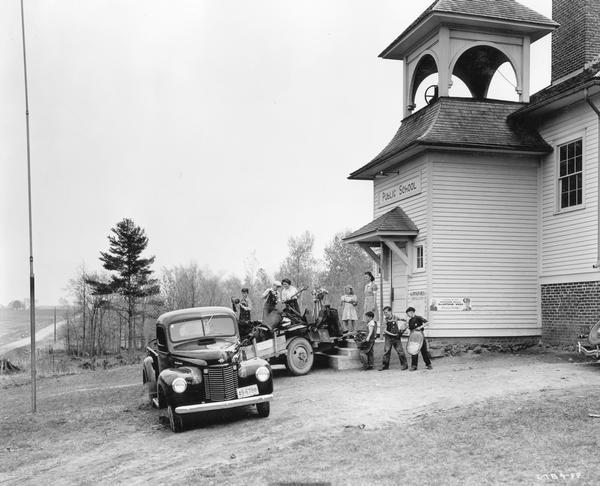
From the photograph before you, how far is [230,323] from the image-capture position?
44.3 ft

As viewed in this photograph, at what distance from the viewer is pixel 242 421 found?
11.9 m

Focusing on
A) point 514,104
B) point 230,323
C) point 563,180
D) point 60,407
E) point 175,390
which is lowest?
point 60,407

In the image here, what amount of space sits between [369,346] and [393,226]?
4.12 m

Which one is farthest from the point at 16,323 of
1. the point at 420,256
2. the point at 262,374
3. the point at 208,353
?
the point at 262,374

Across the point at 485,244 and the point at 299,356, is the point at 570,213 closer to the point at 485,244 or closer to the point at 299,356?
the point at 485,244

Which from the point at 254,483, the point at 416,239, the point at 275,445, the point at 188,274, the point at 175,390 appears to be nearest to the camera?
the point at 254,483

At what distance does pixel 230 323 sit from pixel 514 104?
1149cm

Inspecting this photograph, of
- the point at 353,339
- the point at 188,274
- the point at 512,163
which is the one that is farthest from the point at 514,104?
the point at 188,274

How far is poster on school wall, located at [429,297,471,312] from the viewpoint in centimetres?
1833

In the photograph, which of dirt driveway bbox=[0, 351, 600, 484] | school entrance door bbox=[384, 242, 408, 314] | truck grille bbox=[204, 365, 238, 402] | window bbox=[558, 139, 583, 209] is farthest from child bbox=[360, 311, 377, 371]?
window bbox=[558, 139, 583, 209]

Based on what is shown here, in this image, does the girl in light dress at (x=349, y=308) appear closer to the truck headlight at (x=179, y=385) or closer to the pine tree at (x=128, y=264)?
the truck headlight at (x=179, y=385)

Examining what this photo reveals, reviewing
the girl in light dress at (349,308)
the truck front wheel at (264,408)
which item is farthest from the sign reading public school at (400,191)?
the truck front wheel at (264,408)

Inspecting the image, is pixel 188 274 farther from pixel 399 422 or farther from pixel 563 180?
pixel 399 422

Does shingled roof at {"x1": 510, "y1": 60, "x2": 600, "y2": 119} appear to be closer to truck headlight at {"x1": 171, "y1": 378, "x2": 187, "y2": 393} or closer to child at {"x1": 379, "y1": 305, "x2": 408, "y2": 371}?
child at {"x1": 379, "y1": 305, "x2": 408, "y2": 371}
